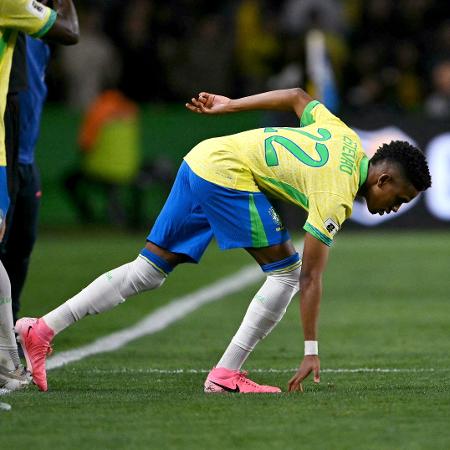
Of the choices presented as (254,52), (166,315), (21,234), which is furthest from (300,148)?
(254,52)

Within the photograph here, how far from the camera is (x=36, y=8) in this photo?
634cm

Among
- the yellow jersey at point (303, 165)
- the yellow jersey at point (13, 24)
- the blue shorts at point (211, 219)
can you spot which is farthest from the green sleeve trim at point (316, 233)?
the yellow jersey at point (13, 24)

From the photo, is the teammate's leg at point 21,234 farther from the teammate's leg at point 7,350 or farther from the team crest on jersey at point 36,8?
the team crest on jersey at point 36,8

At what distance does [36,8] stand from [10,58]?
28 cm

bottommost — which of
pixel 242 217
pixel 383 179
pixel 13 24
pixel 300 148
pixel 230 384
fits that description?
pixel 230 384

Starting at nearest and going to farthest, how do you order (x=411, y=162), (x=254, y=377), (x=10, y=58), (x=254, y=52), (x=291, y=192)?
(x=411, y=162)
(x=291, y=192)
(x=10, y=58)
(x=254, y=377)
(x=254, y=52)

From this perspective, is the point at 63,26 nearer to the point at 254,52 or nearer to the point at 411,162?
the point at 411,162

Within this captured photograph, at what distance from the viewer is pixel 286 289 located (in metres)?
6.46

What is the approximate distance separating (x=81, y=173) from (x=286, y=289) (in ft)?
38.7

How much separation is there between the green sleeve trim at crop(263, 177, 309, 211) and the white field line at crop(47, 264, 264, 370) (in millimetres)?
1817

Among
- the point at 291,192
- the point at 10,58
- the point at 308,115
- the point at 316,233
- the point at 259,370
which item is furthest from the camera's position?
the point at 259,370

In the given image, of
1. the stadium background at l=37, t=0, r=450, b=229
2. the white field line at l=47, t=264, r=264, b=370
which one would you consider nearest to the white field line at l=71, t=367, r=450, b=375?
the white field line at l=47, t=264, r=264, b=370

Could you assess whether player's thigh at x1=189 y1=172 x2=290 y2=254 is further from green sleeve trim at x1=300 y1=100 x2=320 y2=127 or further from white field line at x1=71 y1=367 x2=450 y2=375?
white field line at x1=71 y1=367 x2=450 y2=375

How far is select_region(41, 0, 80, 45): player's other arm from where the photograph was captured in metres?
6.51
